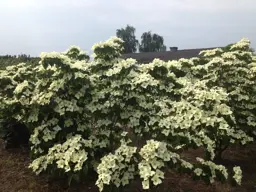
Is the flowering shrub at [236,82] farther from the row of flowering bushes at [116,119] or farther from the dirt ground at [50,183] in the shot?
the row of flowering bushes at [116,119]

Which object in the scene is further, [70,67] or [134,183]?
[134,183]

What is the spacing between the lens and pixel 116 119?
523 cm

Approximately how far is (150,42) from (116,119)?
34608 mm

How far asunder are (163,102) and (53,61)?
1.80 meters

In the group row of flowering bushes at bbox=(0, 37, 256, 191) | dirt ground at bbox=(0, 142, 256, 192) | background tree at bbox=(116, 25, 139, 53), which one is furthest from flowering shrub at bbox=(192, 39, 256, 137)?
background tree at bbox=(116, 25, 139, 53)

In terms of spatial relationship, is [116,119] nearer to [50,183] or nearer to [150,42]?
[50,183]

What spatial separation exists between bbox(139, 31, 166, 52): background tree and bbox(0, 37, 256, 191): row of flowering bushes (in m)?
33.7

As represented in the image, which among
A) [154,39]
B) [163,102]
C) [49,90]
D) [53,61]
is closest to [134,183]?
[163,102]

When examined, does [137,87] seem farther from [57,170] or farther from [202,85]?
[57,170]

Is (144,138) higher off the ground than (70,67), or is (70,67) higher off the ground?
(70,67)

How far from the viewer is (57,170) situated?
5.13m

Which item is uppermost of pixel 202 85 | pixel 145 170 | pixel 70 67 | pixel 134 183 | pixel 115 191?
pixel 70 67

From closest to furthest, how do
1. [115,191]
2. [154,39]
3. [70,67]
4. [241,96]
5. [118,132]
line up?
[115,191] < [70,67] < [118,132] < [241,96] < [154,39]

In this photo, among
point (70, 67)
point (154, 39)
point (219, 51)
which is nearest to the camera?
point (70, 67)
